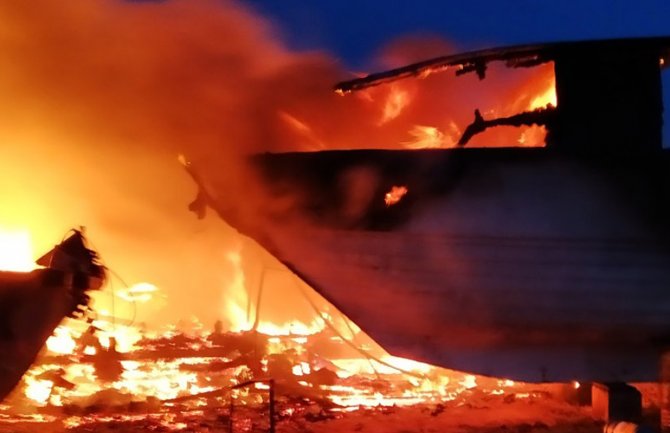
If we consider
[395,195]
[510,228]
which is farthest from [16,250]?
[510,228]

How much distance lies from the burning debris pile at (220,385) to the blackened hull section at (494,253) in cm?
115

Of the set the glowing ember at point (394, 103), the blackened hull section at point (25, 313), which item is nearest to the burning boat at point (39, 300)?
the blackened hull section at point (25, 313)

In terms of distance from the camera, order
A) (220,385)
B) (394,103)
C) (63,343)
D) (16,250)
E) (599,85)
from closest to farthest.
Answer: (599,85) < (394,103) < (220,385) < (63,343) < (16,250)

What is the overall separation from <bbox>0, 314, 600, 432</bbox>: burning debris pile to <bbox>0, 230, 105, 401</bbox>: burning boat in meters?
0.51

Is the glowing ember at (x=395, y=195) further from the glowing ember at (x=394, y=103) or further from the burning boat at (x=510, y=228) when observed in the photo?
the glowing ember at (x=394, y=103)

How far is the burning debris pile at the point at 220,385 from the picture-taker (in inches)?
299

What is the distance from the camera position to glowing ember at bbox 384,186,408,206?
6.92m

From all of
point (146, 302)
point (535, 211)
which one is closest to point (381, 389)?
point (535, 211)

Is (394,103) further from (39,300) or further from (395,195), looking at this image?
(39,300)

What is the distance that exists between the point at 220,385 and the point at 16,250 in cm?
366

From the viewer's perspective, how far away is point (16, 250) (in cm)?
1023

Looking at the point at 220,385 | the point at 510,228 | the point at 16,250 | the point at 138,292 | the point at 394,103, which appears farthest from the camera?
the point at 138,292

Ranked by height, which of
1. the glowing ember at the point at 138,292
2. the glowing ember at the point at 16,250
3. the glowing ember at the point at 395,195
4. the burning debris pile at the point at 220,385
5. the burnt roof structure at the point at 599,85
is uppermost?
the burnt roof structure at the point at 599,85

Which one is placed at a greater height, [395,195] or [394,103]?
[394,103]
